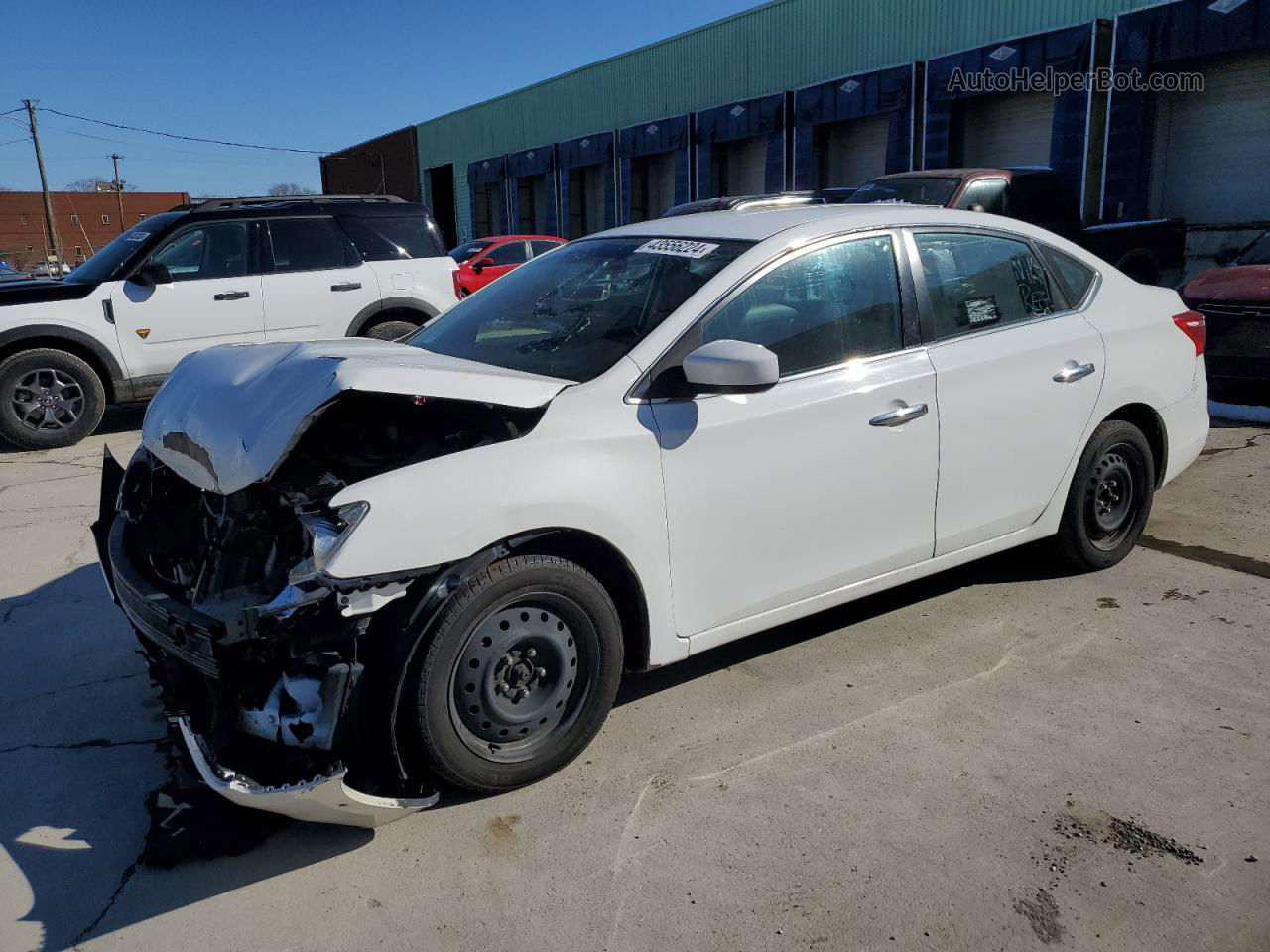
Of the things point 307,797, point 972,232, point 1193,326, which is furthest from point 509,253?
point 307,797

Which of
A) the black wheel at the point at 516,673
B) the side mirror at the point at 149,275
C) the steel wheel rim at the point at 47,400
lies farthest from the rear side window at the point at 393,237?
the black wheel at the point at 516,673

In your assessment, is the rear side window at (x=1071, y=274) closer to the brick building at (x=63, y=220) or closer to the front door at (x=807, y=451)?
the front door at (x=807, y=451)

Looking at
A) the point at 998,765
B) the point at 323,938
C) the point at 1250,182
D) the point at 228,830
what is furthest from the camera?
the point at 1250,182

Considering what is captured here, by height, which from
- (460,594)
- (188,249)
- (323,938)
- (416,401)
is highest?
(188,249)

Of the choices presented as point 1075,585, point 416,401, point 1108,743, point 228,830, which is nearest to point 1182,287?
point 1075,585

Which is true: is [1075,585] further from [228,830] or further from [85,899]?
[85,899]

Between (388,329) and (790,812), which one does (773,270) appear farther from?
(388,329)

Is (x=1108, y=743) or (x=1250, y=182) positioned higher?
(x=1250, y=182)

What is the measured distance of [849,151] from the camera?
2530 cm

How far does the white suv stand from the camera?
835cm

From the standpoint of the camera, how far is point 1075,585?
470 centimetres

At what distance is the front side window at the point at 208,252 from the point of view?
8.84 meters

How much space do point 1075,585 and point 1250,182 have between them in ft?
53.0

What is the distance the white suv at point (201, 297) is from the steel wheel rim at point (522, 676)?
6.15 metres
